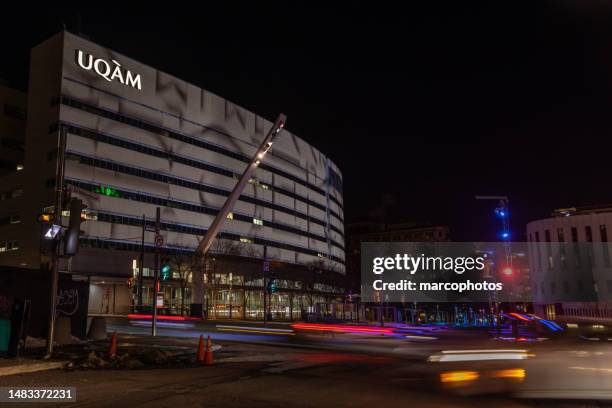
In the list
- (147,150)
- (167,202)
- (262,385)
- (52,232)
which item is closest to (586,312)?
(167,202)

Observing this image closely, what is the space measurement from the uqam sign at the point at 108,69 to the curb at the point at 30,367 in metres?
62.7

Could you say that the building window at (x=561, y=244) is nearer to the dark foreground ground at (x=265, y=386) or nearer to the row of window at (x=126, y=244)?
the row of window at (x=126, y=244)

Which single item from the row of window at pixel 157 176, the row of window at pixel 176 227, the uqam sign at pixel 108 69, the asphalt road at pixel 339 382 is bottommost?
the asphalt road at pixel 339 382

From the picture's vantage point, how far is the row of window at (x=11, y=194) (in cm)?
7056

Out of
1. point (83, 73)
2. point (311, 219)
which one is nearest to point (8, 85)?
point (83, 73)

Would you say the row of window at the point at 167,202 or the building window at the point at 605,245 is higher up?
the row of window at the point at 167,202

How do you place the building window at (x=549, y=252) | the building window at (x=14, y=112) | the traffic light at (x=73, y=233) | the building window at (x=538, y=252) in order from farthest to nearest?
the building window at (x=538, y=252), the building window at (x=549, y=252), the building window at (x=14, y=112), the traffic light at (x=73, y=233)

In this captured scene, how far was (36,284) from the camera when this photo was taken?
67.6ft

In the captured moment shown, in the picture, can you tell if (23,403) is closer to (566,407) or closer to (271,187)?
(566,407)

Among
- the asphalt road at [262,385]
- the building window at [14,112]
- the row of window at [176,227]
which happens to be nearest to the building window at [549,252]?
the row of window at [176,227]

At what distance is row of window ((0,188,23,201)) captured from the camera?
2778 inches

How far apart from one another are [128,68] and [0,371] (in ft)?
225

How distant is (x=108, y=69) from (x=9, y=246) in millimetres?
25247

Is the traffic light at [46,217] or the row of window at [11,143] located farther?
the row of window at [11,143]
